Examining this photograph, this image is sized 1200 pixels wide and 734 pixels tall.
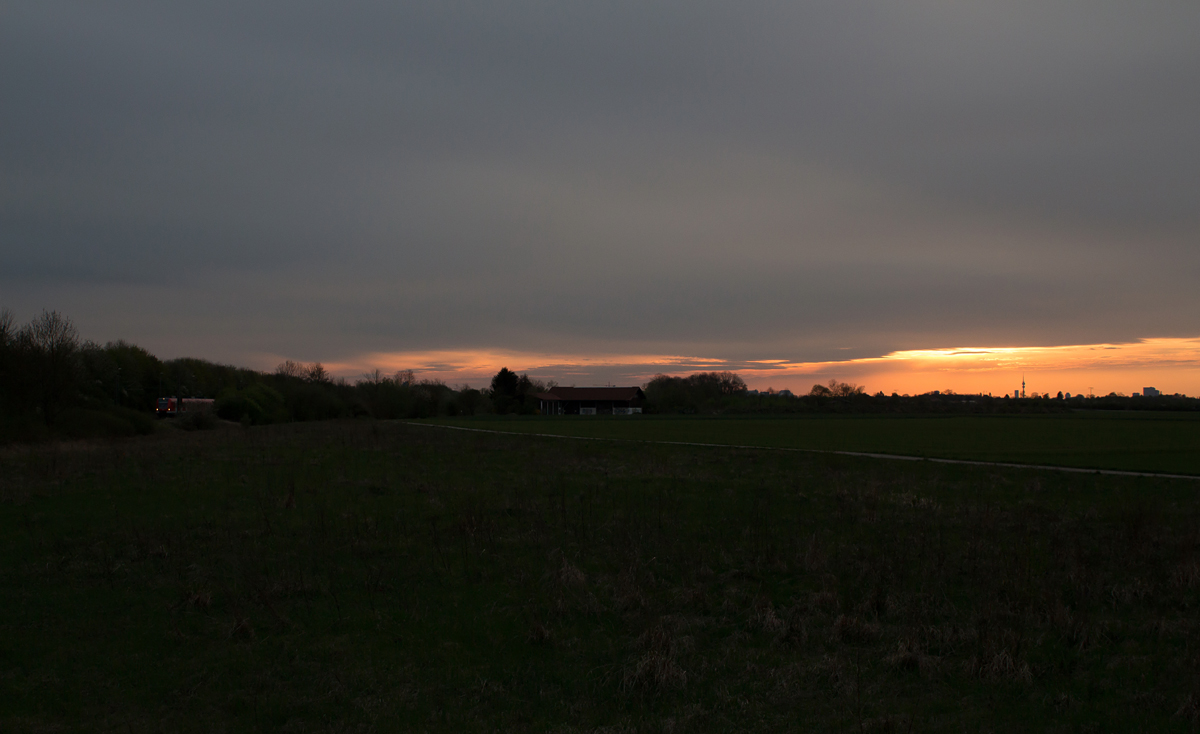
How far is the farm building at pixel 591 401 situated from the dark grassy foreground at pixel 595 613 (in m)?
128

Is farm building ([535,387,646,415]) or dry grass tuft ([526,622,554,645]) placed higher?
farm building ([535,387,646,415])

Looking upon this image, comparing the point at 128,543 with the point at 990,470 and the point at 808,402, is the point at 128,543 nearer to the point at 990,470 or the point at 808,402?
the point at 990,470

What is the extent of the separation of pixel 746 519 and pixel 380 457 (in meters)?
21.6

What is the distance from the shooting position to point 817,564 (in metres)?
12.5

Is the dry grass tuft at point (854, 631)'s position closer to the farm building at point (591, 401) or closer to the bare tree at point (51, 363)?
the bare tree at point (51, 363)

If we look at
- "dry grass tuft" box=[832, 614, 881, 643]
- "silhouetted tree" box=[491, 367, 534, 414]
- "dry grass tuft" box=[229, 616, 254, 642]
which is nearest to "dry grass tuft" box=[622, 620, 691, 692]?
"dry grass tuft" box=[832, 614, 881, 643]

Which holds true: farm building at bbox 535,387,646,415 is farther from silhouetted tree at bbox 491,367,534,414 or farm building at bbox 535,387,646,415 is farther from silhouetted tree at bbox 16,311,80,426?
silhouetted tree at bbox 16,311,80,426

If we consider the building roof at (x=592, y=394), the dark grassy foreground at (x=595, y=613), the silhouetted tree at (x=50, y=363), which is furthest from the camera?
the building roof at (x=592, y=394)

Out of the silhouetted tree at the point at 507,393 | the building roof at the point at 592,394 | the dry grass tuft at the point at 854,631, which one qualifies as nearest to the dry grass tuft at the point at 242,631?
the dry grass tuft at the point at 854,631

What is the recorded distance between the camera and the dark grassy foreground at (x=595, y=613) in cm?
738

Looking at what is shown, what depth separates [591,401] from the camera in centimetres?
15200

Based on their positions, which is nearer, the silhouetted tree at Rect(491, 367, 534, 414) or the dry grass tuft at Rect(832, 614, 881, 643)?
the dry grass tuft at Rect(832, 614, 881, 643)

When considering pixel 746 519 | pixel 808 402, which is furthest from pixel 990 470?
pixel 808 402

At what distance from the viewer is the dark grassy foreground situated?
7375 mm
